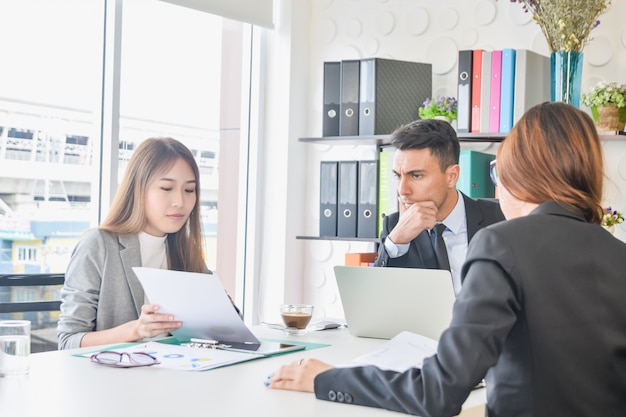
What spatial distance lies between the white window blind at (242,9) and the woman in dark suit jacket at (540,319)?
251 centimetres

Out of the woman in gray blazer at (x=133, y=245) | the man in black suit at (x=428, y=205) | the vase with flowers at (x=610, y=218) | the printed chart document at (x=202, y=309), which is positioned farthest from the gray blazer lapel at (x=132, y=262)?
the vase with flowers at (x=610, y=218)

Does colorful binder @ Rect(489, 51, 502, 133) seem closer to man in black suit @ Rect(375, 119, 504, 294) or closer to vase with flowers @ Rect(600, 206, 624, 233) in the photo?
man in black suit @ Rect(375, 119, 504, 294)

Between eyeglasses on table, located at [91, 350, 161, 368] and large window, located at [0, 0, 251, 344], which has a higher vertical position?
large window, located at [0, 0, 251, 344]

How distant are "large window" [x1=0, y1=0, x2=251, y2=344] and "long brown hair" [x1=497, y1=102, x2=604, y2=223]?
2.27m

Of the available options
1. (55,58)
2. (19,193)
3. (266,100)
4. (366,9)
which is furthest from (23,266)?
(366,9)

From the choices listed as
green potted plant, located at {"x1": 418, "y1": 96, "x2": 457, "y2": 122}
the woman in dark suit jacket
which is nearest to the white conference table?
the woman in dark suit jacket

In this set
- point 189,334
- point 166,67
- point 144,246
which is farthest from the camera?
point 166,67

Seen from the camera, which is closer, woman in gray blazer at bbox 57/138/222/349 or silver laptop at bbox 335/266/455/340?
silver laptop at bbox 335/266/455/340

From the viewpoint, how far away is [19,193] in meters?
3.19

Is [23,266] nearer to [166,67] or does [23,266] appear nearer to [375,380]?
[166,67]

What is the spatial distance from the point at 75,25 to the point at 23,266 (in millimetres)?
1021

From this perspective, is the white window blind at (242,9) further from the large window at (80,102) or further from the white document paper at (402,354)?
the white document paper at (402,354)

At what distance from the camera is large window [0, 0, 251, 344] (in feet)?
10.4

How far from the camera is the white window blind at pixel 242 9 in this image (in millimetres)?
3689
